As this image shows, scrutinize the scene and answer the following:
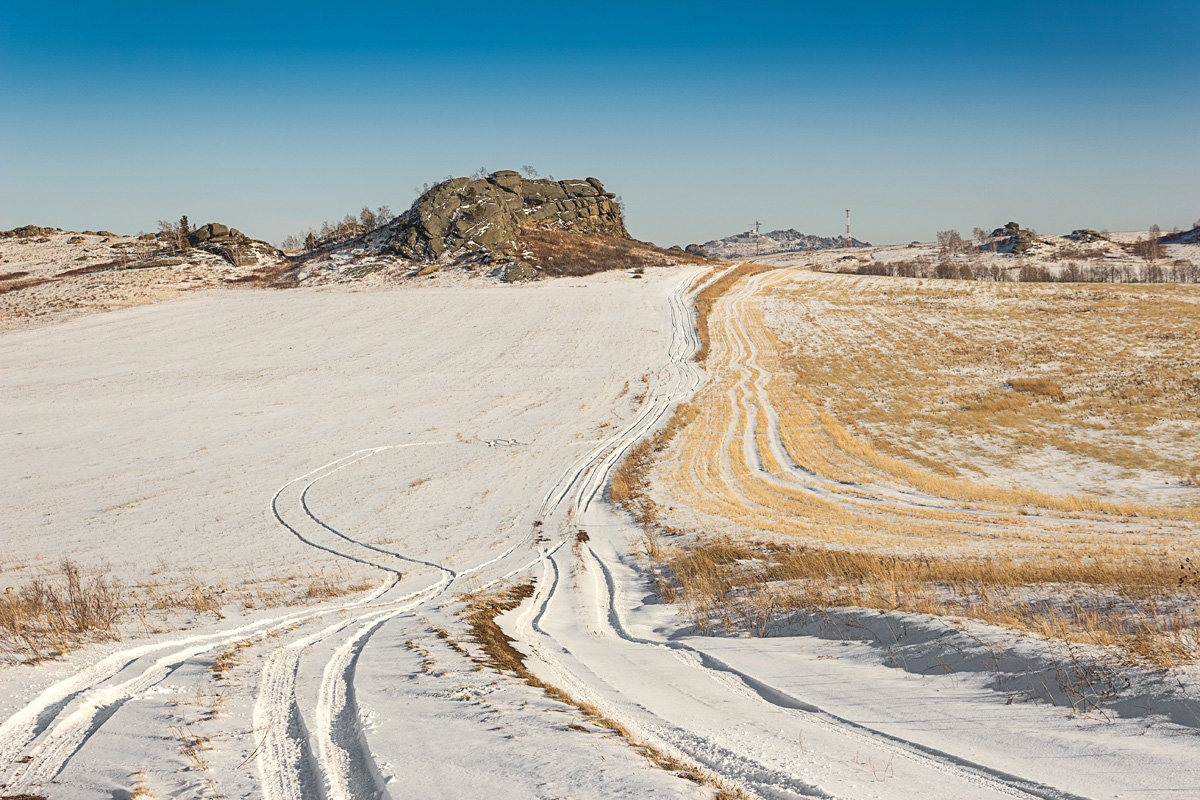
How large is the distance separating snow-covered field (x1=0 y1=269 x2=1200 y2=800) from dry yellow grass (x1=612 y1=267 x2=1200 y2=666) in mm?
1764

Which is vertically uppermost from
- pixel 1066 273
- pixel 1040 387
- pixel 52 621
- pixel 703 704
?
pixel 1066 273

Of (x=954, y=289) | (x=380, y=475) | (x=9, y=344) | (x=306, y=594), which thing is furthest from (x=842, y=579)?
(x=954, y=289)

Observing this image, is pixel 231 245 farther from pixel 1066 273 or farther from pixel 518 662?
pixel 1066 273

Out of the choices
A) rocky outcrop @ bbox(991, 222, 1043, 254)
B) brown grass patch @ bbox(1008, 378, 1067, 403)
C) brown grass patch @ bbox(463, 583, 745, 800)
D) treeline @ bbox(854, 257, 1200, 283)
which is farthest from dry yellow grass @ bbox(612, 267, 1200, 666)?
rocky outcrop @ bbox(991, 222, 1043, 254)

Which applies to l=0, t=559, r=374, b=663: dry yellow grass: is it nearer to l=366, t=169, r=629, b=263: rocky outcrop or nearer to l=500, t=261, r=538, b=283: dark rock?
l=500, t=261, r=538, b=283: dark rock

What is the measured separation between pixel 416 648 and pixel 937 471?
19.7 meters

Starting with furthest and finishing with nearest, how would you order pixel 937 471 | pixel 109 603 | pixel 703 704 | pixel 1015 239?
pixel 1015 239, pixel 937 471, pixel 109 603, pixel 703 704

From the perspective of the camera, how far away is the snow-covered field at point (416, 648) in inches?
179

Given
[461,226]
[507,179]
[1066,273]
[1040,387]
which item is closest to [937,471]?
[1040,387]

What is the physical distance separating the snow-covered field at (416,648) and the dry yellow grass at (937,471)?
1.76 m

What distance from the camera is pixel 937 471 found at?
22.2 metres

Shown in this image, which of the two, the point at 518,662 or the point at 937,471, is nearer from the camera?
the point at 518,662

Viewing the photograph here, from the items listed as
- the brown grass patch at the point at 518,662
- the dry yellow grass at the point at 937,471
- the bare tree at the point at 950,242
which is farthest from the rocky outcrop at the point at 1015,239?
the brown grass patch at the point at 518,662

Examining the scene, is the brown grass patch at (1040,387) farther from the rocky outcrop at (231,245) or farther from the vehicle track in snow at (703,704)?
the rocky outcrop at (231,245)
